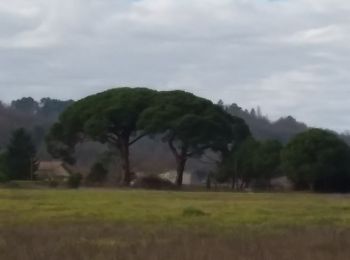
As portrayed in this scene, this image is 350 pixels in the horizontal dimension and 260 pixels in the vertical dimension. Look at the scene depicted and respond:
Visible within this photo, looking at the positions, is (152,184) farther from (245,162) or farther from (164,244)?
(164,244)

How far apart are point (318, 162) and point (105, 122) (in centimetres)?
1755

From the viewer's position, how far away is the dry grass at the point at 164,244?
16.7 m

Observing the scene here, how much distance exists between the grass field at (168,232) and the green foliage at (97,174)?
4352 centimetres

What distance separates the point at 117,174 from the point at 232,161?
572 inches

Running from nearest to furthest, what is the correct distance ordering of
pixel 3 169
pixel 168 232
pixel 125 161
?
pixel 168 232 → pixel 3 169 → pixel 125 161

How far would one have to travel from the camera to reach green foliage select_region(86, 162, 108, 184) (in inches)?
3248

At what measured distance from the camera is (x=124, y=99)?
81.9 m

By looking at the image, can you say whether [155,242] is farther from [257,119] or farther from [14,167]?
[257,119]

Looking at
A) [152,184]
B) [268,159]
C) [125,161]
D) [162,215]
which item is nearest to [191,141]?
[152,184]

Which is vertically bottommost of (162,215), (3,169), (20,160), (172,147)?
(162,215)

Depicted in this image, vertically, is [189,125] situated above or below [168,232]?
above

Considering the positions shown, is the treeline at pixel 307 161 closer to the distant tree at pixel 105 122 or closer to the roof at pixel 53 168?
the distant tree at pixel 105 122

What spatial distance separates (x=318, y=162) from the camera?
236ft

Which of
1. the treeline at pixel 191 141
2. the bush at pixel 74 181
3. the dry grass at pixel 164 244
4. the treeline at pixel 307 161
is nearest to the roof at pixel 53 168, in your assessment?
the treeline at pixel 191 141
